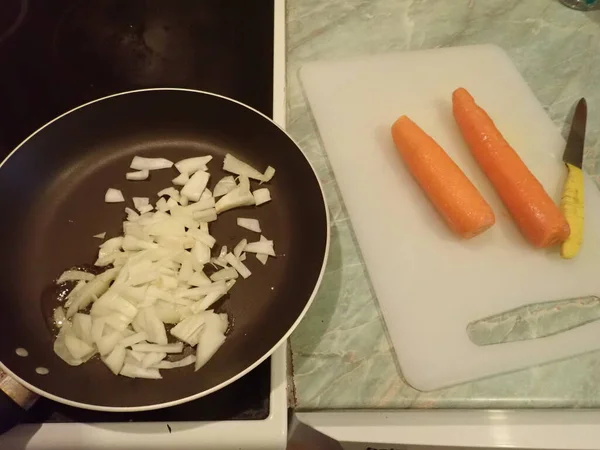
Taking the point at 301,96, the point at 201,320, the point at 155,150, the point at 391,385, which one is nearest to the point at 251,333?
the point at 201,320

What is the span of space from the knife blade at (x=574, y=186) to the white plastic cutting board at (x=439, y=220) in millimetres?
19

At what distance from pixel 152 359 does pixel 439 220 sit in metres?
0.44

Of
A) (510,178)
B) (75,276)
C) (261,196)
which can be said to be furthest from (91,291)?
(510,178)

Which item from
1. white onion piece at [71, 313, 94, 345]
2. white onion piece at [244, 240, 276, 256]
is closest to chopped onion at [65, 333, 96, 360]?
white onion piece at [71, 313, 94, 345]

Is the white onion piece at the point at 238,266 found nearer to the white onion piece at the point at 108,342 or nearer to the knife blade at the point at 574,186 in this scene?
the white onion piece at the point at 108,342

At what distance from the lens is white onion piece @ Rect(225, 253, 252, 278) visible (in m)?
0.70

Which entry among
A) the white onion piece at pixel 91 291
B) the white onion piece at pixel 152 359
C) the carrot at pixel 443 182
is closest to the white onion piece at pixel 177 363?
the white onion piece at pixel 152 359

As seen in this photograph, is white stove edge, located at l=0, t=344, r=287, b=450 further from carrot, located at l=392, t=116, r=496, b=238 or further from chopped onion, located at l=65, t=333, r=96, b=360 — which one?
carrot, located at l=392, t=116, r=496, b=238

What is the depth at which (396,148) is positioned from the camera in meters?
0.85

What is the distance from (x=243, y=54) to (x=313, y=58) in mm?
126

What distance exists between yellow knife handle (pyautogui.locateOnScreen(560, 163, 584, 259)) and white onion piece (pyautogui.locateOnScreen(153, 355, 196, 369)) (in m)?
0.52

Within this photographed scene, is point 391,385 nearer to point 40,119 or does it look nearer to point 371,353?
point 371,353

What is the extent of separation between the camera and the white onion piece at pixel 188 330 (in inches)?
25.1

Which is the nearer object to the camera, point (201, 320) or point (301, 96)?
point (201, 320)
